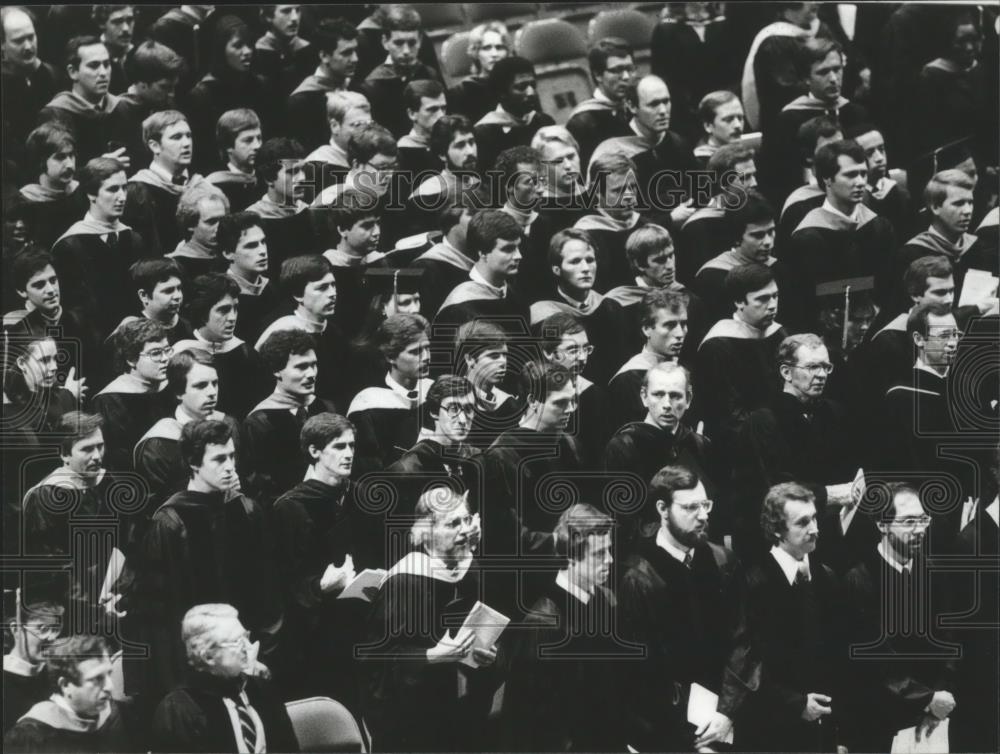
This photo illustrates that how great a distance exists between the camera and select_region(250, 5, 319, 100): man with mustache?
5.04 metres

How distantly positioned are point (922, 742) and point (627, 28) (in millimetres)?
3146

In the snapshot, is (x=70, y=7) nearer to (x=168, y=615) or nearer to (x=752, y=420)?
(x=168, y=615)

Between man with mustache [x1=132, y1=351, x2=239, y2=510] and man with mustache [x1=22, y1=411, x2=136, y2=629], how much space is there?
0.08 meters

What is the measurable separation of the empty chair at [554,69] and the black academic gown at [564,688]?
2055 mm

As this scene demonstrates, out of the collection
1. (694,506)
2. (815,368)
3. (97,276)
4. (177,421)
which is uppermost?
(97,276)

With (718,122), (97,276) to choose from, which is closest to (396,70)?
(718,122)

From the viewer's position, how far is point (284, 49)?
5.05m

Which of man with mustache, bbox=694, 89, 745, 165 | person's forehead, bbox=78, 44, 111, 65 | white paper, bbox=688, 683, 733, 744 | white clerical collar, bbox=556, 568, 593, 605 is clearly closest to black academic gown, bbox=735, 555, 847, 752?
white paper, bbox=688, 683, 733, 744

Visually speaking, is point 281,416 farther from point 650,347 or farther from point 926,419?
point 926,419

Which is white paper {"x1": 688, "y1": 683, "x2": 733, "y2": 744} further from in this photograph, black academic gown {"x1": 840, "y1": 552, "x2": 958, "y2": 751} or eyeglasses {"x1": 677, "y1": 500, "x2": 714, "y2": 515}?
eyeglasses {"x1": 677, "y1": 500, "x2": 714, "y2": 515}

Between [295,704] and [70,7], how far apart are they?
2956 millimetres

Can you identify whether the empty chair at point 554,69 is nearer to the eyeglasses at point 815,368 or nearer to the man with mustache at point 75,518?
the eyeglasses at point 815,368

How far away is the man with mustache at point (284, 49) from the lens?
16.5 ft

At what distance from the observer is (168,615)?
480 centimetres
